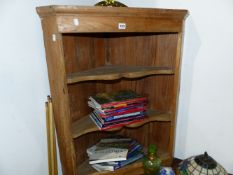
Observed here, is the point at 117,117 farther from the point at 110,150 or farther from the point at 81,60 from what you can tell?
the point at 81,60

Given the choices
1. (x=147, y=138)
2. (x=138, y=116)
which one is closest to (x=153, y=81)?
(x=138, y=116)

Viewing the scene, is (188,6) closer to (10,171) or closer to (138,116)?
(138,116)

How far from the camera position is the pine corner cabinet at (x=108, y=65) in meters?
0.86

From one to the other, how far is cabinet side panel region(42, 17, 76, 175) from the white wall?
0.30 feet

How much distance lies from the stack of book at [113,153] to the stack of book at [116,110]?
0.65 ft

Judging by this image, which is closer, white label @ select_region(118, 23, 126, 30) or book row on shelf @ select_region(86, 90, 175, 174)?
white label @ select_region(118, 23, 126, 30)

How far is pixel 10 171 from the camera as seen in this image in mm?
998

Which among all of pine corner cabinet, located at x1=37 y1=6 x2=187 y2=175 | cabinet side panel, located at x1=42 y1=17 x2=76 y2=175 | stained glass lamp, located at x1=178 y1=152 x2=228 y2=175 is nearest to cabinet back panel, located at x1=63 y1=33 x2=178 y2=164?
pine corner cabinet, located at x1=37 y1=6 x2=187 y2=175

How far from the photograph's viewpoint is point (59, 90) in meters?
0.92

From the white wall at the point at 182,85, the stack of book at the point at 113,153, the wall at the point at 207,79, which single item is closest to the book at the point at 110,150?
the stack of book at the point at 113,153

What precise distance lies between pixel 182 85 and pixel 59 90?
2.52 feet

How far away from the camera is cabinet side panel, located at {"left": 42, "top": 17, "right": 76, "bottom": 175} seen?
34.3 inches

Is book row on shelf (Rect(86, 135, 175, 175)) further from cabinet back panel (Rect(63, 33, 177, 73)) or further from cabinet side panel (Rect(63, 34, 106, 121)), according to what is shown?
cabinet back panel (Rect(63, 33, 177, 73))

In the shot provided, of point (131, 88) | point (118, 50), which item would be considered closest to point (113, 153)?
point (131, 88)
